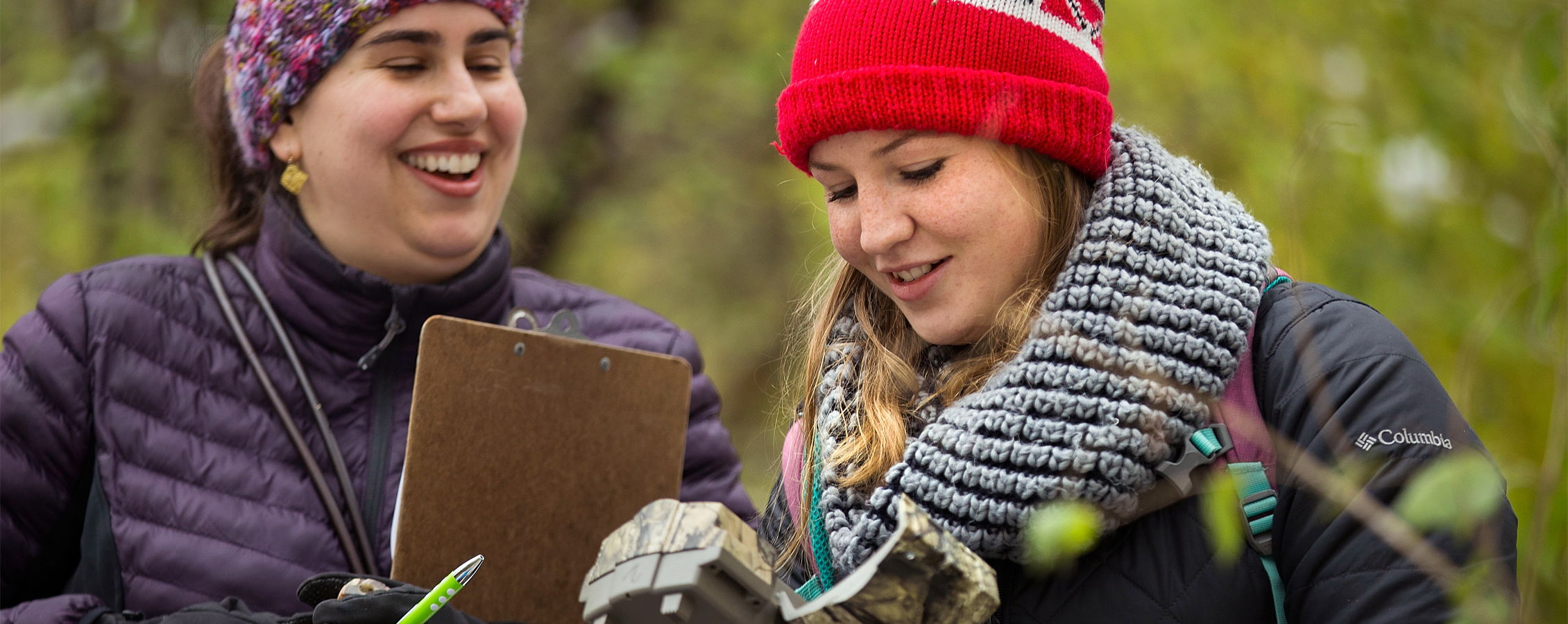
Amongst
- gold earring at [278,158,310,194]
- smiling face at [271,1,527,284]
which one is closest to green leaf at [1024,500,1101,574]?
smiling face at [271,1,527,284]

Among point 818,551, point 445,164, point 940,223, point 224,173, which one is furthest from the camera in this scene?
point 224,173

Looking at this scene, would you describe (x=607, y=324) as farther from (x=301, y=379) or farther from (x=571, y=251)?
(x=571, y=251)

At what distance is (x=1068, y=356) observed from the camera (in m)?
1.45

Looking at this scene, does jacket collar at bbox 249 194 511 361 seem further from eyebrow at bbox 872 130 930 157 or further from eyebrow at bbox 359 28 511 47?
eyebrow at bbox 872 130 930 157

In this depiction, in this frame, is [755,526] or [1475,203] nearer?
[755,526]

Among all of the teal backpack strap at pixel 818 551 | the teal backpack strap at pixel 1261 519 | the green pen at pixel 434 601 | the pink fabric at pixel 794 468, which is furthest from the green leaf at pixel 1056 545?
the green pen at pixel 434 601

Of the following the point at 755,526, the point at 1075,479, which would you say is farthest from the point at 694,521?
the point at 755,526

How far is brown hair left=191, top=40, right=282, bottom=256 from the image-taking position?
86.4 inches

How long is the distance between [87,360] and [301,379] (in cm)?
31

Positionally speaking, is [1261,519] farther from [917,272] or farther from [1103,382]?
[917,272]

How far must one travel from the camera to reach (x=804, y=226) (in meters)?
4.97

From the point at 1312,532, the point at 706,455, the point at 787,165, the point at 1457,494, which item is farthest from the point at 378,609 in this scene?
the point at 787,165

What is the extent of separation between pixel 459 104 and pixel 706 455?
0.71 meters

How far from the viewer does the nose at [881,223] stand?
60.1 inches
